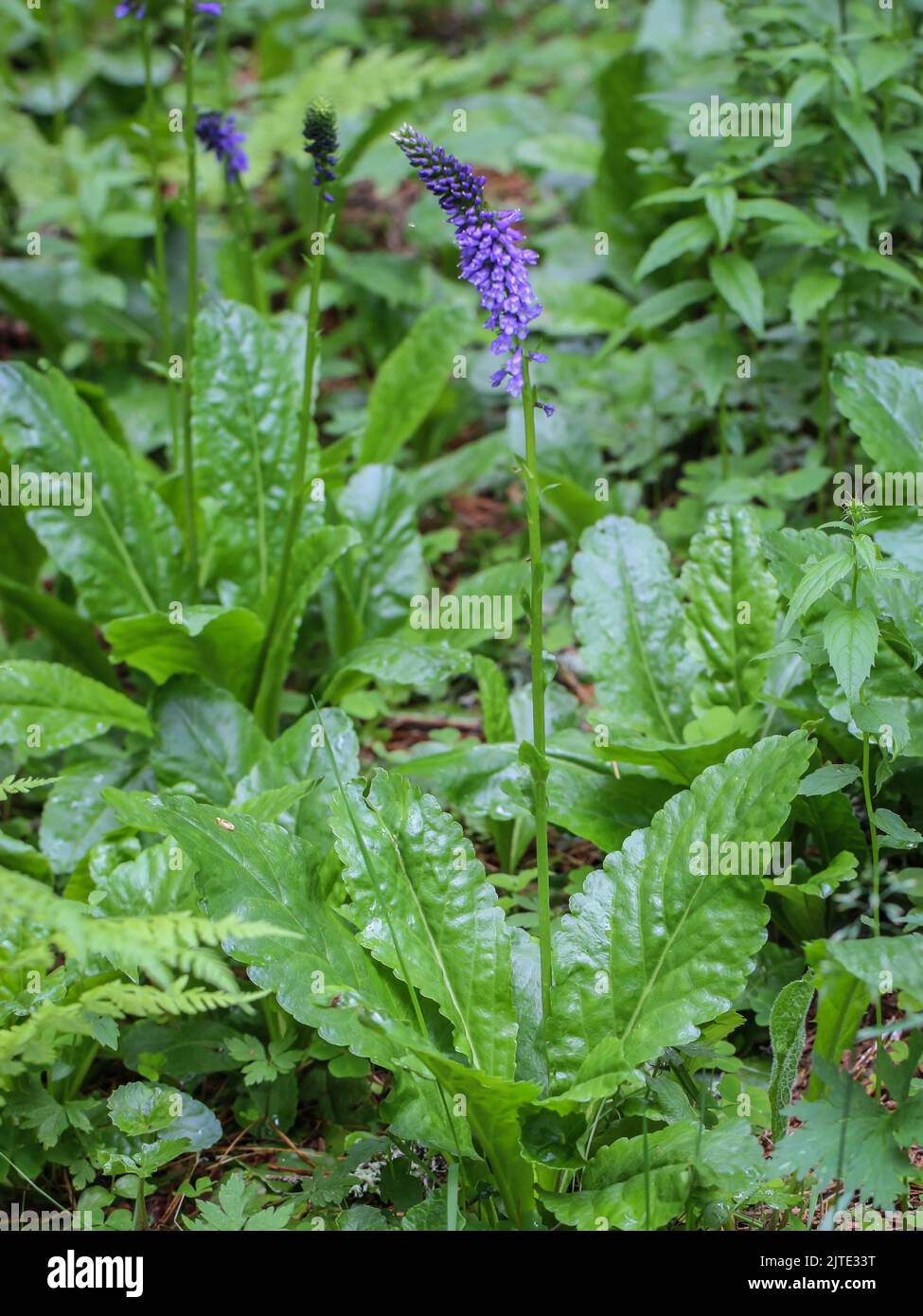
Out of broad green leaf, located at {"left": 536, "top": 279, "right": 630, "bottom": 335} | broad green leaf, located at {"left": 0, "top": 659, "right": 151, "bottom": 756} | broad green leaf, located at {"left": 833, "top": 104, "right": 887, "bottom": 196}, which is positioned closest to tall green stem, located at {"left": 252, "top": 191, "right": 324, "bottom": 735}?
broad green leaf, located at {"left": 0, "top": 659, "right": 151, "bottom": 756}

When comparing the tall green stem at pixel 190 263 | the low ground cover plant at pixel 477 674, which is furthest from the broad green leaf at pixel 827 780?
the tall green stem at pixel 190 263

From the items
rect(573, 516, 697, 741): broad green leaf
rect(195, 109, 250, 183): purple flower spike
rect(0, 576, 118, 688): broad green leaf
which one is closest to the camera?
rect(573, 516, 697, 741): broad green leaf

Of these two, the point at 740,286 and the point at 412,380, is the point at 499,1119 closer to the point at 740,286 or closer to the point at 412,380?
the point at 740,286

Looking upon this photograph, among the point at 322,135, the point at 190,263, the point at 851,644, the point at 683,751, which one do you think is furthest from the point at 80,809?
the point at 851,644

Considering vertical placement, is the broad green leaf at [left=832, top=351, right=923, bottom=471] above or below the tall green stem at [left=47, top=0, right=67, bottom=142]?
below

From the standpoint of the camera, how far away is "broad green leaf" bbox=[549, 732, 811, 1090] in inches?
84.1

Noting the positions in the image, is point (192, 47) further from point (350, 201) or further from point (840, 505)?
point (350, 201)

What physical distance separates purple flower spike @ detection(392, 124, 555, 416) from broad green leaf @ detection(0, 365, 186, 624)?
1635 mm

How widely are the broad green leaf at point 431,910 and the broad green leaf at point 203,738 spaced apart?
67 centimetres

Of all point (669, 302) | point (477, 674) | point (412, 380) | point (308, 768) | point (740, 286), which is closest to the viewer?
point (308, 768)

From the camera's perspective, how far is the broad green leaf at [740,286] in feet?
10.7

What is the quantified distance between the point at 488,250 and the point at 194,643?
149 cm

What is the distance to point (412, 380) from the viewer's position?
379 centimetres

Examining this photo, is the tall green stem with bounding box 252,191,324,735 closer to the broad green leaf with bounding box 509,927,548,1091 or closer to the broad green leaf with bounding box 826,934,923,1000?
the broad green leaf with bounding box 509,927,548,1091
